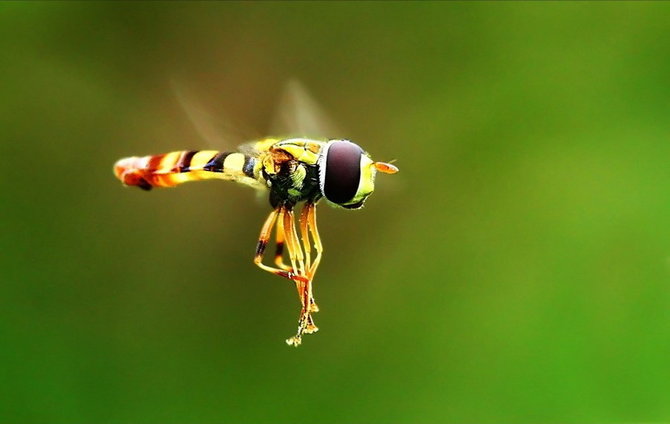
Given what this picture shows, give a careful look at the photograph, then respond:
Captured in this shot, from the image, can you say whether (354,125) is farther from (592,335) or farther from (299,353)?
(592,335)

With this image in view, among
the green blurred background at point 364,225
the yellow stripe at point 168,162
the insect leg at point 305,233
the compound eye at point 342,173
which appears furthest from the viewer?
the green blurred background at point 364,225

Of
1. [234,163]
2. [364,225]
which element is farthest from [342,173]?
[364,225]

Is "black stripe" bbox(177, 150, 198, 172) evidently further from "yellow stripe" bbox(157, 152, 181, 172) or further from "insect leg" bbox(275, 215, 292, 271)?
"insect leg" bbox(275, 215, 292, 271)

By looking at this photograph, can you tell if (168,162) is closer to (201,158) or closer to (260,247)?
(201,158)

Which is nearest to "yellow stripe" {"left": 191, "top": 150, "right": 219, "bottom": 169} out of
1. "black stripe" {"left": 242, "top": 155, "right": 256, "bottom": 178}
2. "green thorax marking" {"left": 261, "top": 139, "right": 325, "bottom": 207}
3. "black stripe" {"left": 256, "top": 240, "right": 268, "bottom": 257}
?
"black stripe" {"left": 242, "top": 155, "right": 256, "bottom": 178}

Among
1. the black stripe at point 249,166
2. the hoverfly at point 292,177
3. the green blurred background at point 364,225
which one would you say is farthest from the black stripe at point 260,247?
the green blurred background at point 364,225

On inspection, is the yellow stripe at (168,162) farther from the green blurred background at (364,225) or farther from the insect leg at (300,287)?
the green blurred background at (364,225)
